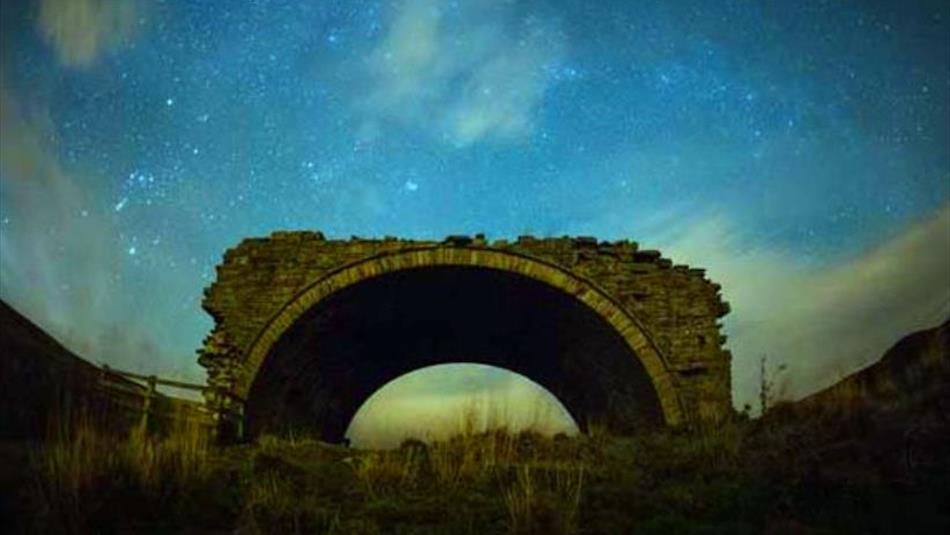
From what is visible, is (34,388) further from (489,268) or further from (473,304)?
(473,304)

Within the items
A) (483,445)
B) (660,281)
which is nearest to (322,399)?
(660,281)

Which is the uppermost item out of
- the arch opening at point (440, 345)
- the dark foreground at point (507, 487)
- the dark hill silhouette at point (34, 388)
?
the arch opening at point (440, 345)

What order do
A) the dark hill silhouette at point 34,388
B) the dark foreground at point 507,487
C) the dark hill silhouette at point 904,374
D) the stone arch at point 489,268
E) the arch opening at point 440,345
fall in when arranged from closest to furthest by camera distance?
the dark foreground at point 507,487 → the dark hill silhouette at point 34,388 → the dark hill silhouette at point 904,374 → the stone arch at point 489,268 → the arch opening at point 440,345

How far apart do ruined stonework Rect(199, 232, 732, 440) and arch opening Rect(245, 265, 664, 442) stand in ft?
0.13

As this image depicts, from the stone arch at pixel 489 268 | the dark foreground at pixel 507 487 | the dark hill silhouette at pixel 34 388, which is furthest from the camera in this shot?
the stone arch at pixel 489 268

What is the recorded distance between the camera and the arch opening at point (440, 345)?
53.9ft

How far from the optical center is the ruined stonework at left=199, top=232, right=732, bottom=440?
52.1 ft

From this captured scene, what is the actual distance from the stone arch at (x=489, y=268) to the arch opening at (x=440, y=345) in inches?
4.2

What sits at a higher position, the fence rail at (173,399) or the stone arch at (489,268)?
the stone arch at (489,268)

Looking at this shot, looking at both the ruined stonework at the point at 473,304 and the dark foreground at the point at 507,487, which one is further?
the ruined stonework at the point at 473,304

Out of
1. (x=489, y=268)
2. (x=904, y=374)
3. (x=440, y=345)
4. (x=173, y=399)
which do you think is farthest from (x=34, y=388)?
(x=440, y=345)

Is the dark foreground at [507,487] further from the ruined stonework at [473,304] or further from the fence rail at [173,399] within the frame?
the ruined stonework at [473,304]

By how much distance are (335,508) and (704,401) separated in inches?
373

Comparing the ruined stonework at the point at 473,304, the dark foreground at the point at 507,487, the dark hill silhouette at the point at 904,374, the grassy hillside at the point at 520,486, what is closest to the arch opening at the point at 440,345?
the ruined stonework at the point at 473,304
